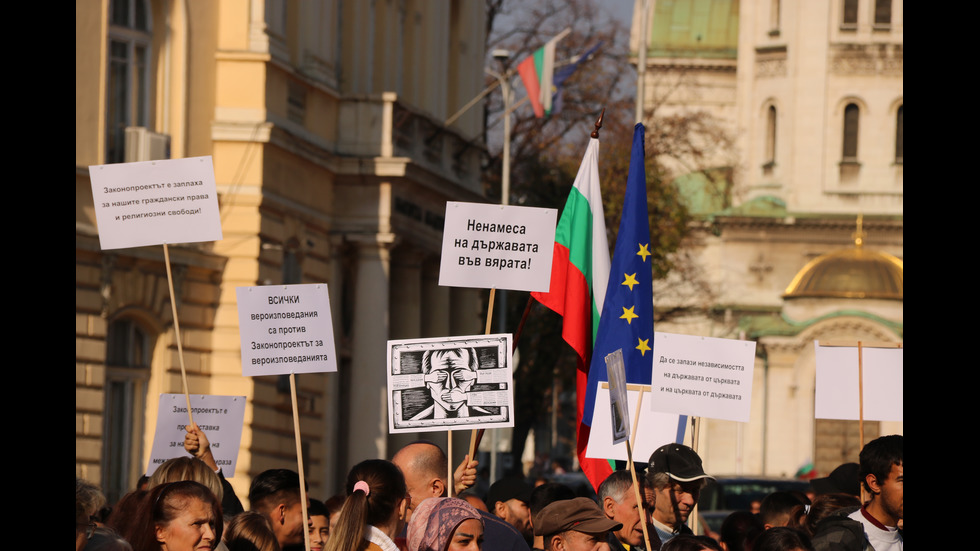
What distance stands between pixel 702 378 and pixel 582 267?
198 centimetres

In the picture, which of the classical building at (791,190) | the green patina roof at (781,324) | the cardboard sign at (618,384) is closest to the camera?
the cardboard sign at (618,384)

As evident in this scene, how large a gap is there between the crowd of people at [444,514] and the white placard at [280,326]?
53cm

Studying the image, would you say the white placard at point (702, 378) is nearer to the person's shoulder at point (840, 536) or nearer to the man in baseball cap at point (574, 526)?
the person's shoulder at point (840, 536)

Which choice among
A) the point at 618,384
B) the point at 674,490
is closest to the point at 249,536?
the point at 618,384

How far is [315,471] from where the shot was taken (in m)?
26.2

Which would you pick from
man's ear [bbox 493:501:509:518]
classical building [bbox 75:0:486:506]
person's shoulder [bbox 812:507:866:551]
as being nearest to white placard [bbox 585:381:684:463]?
man's ear [bbox 493:501:509:518]

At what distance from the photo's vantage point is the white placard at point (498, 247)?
9.58 metres

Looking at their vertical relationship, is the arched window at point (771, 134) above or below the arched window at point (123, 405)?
above

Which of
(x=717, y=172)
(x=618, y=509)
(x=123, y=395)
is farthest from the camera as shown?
(x=717, y=172)

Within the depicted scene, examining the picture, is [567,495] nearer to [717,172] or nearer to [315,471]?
[315,471]

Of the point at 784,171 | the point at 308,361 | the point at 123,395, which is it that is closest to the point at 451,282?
the point at 308,361

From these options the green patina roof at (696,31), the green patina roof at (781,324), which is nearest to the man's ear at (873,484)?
the green patina roof at (781,324)

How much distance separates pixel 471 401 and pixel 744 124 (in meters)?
65.5

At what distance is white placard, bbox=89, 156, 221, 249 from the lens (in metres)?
9.86
